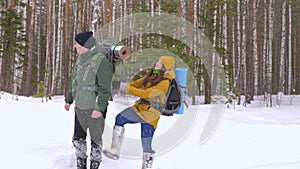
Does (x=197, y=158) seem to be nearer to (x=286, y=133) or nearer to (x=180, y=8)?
(x=286, y=133)

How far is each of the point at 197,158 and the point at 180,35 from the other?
730 cm

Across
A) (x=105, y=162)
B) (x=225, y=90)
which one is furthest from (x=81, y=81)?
(x=225, y=90)

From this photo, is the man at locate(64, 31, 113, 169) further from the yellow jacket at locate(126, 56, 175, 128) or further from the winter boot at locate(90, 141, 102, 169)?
the yellow jacket at locate(126, 56, 175, 128)

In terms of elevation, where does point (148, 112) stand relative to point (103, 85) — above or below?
below

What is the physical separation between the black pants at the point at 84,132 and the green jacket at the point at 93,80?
12 cm

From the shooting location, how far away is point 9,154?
390 cm

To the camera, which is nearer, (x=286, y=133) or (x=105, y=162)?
(x=105, y=162)

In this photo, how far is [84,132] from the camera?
3.52m

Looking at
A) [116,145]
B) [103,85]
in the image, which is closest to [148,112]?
[116,145]

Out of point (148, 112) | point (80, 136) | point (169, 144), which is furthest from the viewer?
point (169, 144)

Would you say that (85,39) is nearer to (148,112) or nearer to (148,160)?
(148,112)

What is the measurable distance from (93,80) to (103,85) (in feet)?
0.50

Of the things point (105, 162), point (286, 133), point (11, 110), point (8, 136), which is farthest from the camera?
point (11, 110)

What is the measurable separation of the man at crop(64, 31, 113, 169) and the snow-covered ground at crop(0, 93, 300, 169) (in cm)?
56
